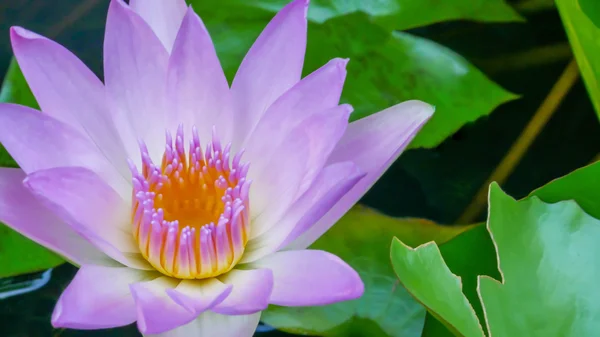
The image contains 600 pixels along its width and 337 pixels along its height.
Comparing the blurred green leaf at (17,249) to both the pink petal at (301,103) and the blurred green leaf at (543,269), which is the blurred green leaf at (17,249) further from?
the blurred green leaf at (543,269)

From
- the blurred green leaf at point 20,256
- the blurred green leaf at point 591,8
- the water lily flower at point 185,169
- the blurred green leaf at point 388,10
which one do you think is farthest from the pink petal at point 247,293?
the blurred green leaf at point 591,8

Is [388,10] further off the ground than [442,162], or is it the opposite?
[388,10]

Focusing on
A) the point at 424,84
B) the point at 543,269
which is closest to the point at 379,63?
the point at 424,84

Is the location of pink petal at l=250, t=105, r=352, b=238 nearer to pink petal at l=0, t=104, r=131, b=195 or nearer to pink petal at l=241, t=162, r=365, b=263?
pink petal at l=241, t=162, r=365, b=263

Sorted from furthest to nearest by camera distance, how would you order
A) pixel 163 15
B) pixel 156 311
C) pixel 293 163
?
pixel 163 15 < pixel 293 163 < pixel 156 311

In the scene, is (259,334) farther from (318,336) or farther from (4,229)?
(4,229)

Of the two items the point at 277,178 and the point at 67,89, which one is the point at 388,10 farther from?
the point at 67,89
